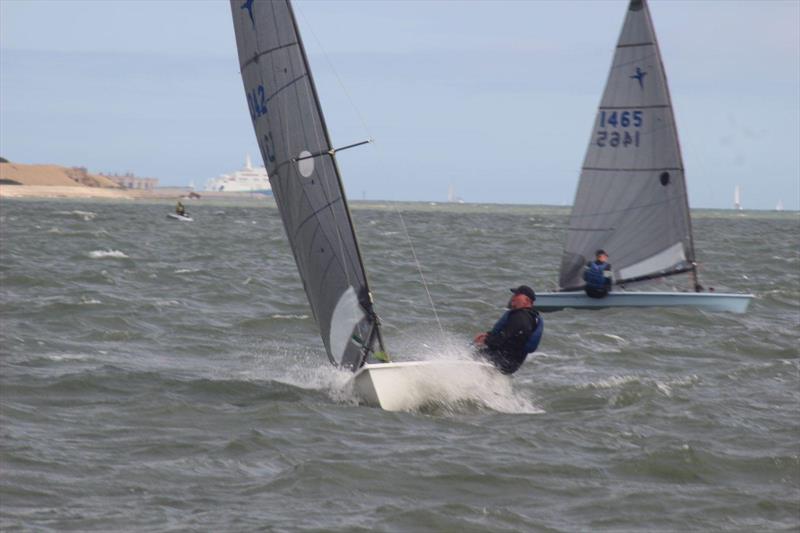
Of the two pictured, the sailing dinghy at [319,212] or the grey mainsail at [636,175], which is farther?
the grey mainsail at [636,175]

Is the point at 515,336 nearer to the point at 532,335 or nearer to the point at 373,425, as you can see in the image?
the point at 532,335

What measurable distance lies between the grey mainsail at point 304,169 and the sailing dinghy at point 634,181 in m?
10.3

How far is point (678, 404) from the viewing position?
44.9ft

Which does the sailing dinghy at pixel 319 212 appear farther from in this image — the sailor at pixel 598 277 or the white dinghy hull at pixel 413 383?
the sailor at pixel 598 277

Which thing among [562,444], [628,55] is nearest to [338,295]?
[562,444]

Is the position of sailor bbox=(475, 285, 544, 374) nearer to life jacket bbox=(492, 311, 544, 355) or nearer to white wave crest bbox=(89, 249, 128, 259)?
life jacket bbox=(492, 311, 544, 355)

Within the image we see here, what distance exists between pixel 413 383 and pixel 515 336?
1357mm

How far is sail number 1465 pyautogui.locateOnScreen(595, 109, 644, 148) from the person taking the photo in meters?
23.8

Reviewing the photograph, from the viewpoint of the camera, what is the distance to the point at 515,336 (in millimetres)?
13430

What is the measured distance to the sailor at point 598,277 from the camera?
74.9ft

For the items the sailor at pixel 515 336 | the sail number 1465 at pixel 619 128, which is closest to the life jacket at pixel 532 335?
the sailor at pixel 515 336

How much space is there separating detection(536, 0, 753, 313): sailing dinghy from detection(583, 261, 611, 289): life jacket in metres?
0.58

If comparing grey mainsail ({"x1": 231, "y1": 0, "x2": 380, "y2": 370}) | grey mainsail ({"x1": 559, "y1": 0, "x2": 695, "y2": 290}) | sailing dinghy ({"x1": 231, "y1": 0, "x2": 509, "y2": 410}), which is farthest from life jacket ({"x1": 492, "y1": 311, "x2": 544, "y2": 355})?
grey mainsail ({"x1": 559, "y1": 0, "x2": 695, "y2": 290})

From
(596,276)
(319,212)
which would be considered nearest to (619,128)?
(596,276)
